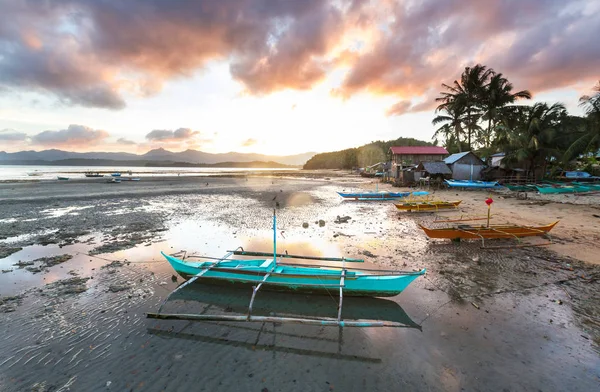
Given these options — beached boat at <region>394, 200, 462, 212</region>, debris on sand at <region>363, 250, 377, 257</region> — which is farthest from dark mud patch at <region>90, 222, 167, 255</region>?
beached boat at <region>394, 200, 462, 212</region>

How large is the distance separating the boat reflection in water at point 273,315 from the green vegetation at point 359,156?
94958mm

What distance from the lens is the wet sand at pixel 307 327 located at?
4.87 meters

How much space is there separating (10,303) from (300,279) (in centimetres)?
905

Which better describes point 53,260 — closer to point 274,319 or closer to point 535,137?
point 274,319

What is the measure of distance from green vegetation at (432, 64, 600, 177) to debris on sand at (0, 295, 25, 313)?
1619 inches

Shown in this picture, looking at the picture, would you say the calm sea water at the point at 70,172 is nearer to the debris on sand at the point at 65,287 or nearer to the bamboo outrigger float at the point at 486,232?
the debris on sand at the point at 65,287

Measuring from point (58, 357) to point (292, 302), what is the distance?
5664 millimetres

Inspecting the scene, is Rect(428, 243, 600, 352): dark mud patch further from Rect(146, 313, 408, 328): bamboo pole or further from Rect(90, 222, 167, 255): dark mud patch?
Rect(90, 222, 167, 255): dark mud patch

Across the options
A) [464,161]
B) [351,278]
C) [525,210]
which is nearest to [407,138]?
[464,161]

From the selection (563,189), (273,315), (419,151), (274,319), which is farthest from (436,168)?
(274,319)

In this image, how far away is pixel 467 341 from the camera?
5785 millimetres

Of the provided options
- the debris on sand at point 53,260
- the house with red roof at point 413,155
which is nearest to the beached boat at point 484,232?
the debris on sand at point 53,260

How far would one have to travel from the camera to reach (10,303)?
24.3 feet

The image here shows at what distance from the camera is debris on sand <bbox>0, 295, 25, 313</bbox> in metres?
7.09
